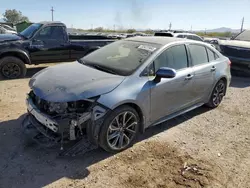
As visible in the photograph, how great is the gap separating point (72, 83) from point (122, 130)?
0.99 m

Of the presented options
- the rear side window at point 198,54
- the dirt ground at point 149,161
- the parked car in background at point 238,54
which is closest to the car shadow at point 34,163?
the dirt ground at point 149,161

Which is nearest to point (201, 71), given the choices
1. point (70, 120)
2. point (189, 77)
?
point (189, 77)

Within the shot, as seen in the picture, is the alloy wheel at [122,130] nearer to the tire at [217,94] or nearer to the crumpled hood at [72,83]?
the crumpled hood at [72,83]

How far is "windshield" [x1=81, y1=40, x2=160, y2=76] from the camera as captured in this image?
3.78 meters

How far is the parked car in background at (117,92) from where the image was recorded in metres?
3.16

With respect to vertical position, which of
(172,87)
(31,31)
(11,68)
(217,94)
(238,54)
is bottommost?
(217,94)

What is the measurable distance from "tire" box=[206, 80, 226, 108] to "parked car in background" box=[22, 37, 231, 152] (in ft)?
2.01

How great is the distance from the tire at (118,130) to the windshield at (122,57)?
0.61 metres

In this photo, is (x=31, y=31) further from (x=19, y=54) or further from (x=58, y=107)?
(x=58, y=107)

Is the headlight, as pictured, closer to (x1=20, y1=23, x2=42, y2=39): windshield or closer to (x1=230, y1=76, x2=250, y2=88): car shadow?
(x1=20, y1=23, x2=42, y2=39): windshield

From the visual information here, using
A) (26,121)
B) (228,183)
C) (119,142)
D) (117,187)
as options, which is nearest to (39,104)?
(26,121)

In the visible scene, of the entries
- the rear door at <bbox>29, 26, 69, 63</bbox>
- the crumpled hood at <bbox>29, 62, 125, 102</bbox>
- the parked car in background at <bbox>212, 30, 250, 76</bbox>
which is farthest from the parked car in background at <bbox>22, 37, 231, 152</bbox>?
the parked car in background at <bbox>212, 30, 250, 76</bbox>

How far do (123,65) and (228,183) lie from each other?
223cm

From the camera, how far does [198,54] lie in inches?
190
